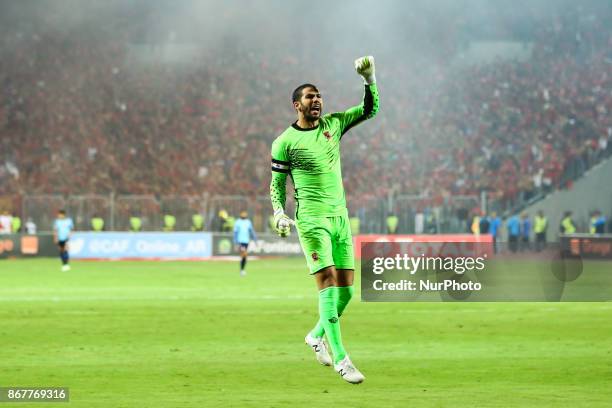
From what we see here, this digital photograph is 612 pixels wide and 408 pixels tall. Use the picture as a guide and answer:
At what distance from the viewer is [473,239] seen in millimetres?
39375

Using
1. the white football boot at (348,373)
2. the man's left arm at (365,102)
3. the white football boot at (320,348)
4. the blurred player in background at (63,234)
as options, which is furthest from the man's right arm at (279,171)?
the blurred player in background at (63,234)

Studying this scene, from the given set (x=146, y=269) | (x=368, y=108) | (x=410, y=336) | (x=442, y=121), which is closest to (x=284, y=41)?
(x=442, y=121)

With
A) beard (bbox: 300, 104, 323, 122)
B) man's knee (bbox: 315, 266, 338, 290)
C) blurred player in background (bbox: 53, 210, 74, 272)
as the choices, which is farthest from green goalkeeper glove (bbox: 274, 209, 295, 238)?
blurred player in background (bbox: 53, 210, 74, 272)

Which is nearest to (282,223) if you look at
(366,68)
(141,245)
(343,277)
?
(343,277)

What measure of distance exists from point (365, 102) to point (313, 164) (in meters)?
0.77

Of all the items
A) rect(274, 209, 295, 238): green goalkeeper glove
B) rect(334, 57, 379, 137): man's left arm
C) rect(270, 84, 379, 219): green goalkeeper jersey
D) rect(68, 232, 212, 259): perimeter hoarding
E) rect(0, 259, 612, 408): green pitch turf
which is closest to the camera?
rect(0, 259, 612, 408): green pitch turf

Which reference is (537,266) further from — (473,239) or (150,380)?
(150,380)

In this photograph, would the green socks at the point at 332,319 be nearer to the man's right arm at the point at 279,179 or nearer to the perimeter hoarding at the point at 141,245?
the man's right arm at the point at 279,179

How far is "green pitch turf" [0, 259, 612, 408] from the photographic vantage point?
→ 8945 mm

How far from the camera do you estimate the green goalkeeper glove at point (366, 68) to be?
949cm

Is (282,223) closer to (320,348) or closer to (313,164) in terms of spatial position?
(313,164)

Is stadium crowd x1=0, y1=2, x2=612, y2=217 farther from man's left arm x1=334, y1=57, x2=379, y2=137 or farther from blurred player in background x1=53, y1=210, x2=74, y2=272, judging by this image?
man's left arm x1=334, y1=57, x2=379, y2=137

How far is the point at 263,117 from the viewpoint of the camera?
165 ft

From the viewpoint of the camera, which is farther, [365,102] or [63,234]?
[63,234]
